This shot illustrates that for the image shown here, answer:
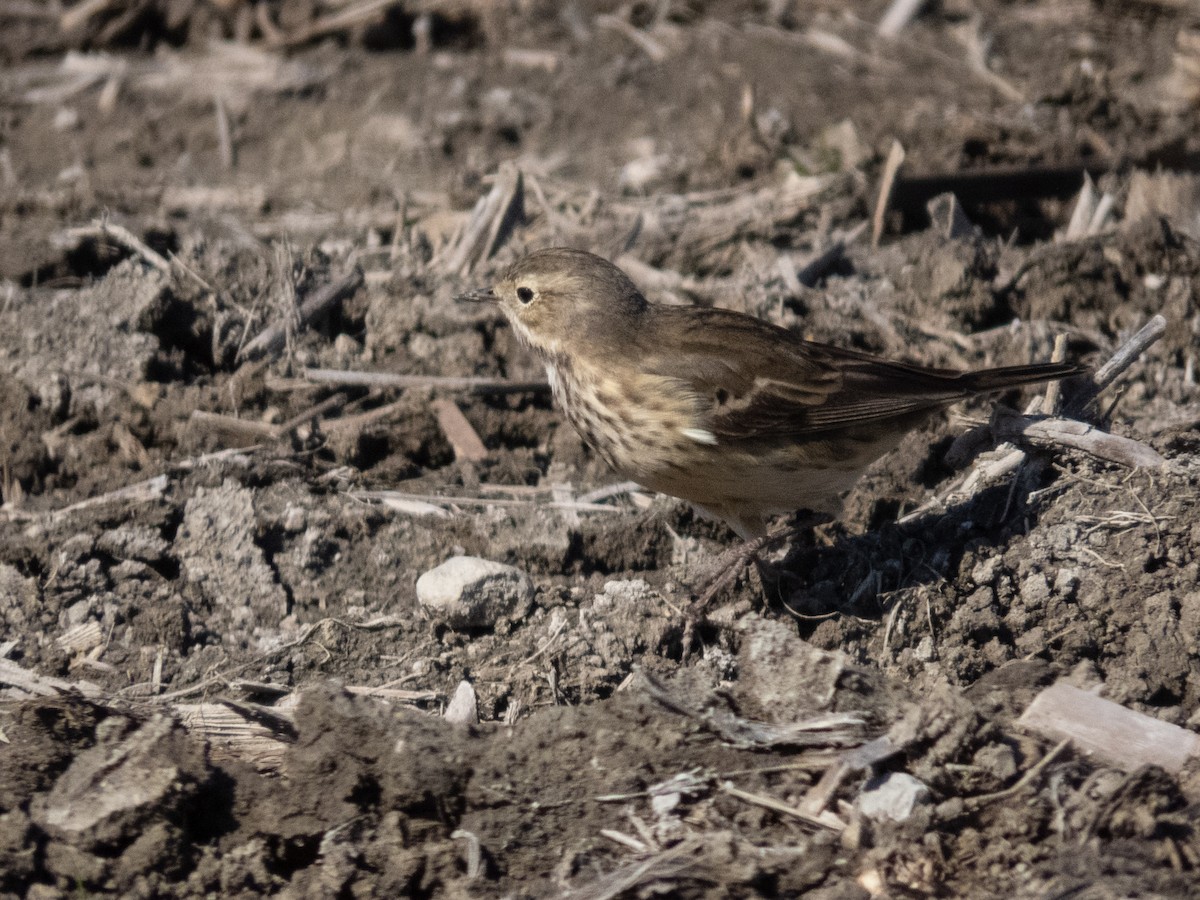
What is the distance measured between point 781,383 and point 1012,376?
105 centimetres

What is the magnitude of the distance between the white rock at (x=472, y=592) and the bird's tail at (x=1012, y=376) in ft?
7.32

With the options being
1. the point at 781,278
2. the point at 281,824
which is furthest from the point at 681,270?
the point at 281,824

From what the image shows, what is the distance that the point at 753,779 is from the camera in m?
4.49

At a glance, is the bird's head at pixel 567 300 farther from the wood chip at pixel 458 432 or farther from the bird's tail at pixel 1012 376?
the bird's tail at pixel 1012 376

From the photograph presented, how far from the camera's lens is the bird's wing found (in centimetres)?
613

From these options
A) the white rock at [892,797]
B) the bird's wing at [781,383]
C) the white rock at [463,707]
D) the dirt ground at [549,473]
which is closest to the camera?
the white rock at [892,797]

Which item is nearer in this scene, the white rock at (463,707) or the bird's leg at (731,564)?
the white rock at (463,707)

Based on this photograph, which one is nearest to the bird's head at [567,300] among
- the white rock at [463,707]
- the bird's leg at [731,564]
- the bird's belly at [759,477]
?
the bird's belly at [759,477]

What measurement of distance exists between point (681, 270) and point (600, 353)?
84.8 inches

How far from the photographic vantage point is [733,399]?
6.13 meters

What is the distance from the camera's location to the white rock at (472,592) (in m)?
5.71

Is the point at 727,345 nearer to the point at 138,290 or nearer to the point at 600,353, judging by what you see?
the point at 600,353

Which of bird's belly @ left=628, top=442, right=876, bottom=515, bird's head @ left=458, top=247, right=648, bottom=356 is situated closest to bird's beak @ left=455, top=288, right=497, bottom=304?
bird's head @ left=458, top=247, right=648, bottom=356

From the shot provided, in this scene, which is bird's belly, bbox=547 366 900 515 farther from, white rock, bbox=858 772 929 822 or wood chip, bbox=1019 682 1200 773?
white rock, bbox=858 772 929 822
